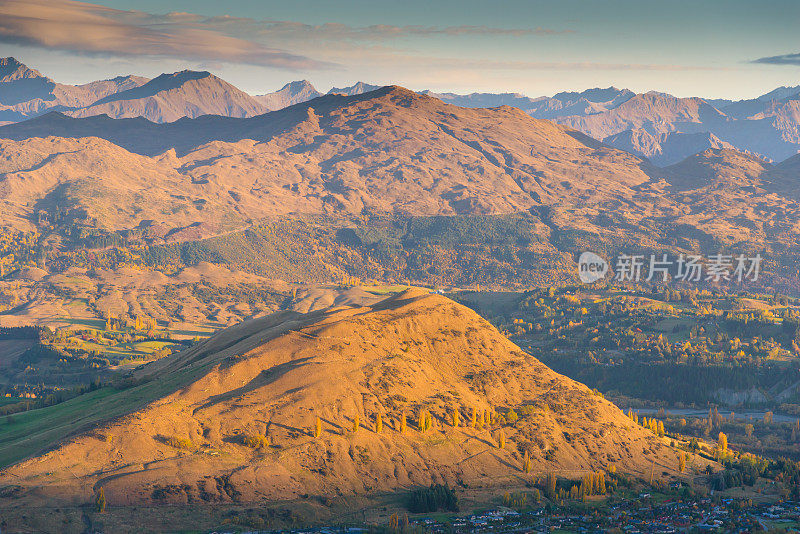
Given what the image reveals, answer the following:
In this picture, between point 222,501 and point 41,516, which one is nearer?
point 41,516

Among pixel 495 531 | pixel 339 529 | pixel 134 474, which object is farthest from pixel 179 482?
pixel 495 531

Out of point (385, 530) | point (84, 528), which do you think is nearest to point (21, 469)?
point (84, 528)

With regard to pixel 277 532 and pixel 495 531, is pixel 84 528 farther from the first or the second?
pixel 495 531

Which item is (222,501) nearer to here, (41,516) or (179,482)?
(179,482)

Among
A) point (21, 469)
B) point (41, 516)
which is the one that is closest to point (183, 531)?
point (41, 516)

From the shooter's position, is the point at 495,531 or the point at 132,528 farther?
the point at 495,531

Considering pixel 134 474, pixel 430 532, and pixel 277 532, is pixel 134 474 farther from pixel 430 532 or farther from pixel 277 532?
pixel 430 532

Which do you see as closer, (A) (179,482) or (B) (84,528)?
(B) (84,528)
